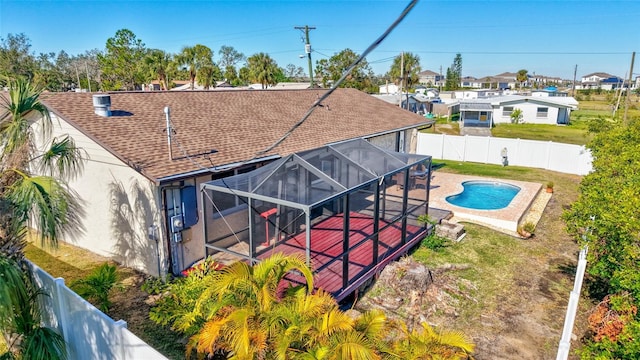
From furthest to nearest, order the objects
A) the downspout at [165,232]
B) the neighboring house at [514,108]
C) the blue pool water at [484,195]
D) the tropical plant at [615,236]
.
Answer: the neighboring house at [514,108] < the blue pool water at [484,195] < the downspout at [165,232] < the tropical plant at [615,236]

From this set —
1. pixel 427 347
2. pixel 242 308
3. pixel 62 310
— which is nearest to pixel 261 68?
pixel 62 310

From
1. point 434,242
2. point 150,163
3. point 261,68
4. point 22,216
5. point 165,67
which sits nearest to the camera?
point 22,216

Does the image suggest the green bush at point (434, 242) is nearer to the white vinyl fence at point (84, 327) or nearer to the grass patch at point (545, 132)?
the white vinyl fence at point (84, 327)

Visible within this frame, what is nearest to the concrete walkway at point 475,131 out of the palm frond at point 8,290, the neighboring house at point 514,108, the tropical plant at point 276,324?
the neighboring house at point 514,108

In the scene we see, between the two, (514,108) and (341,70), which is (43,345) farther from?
(341,70)

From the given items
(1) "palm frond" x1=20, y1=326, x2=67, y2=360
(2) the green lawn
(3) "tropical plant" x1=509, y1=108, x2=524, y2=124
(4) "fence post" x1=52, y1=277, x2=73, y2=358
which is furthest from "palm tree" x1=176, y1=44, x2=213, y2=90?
(1) "palm frond" x1=20, y1=326, x2=67, y2=360

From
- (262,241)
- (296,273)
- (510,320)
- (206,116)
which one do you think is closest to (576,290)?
(510,320)
